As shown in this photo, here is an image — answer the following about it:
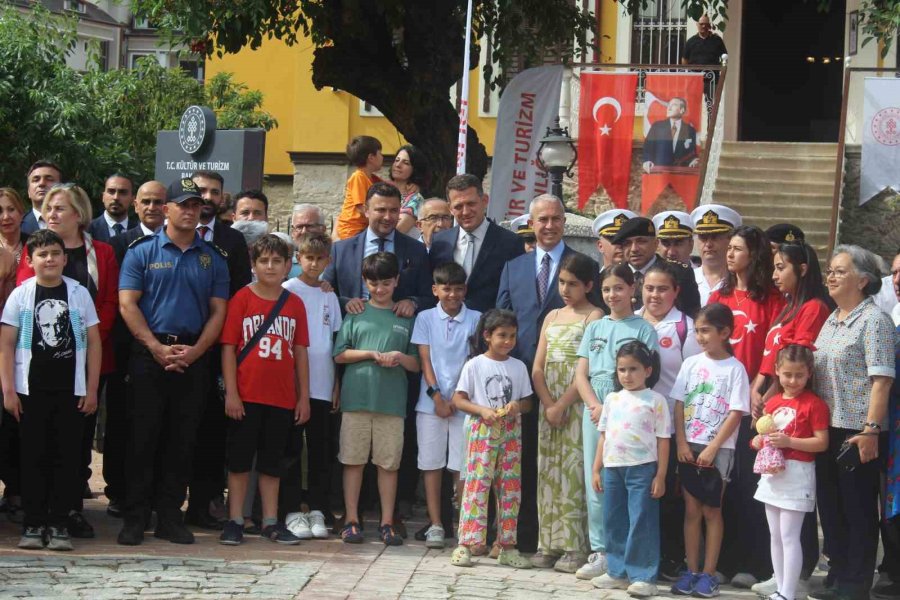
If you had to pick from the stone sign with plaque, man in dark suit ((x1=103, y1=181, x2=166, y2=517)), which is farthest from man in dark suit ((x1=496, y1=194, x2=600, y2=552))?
the stone sign with plaque

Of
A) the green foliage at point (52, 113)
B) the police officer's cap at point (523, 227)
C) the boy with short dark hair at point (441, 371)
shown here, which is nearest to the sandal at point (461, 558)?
the boy with short dark hair at point (441, 371)

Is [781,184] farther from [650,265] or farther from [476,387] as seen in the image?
[476,387]

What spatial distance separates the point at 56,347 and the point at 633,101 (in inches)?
443

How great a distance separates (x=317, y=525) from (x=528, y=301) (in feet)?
6.20

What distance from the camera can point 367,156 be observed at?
1052 cm

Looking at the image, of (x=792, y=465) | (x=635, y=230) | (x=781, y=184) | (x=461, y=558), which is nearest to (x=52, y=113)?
(x=781, y=184)

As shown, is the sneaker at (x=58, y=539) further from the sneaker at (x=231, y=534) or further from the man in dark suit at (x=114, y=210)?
the man in dark suit at (x=114, y=210)

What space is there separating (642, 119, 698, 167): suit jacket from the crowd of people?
8858mm

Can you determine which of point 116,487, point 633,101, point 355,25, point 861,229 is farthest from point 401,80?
point 116,487

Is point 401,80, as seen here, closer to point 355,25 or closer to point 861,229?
point 355,25

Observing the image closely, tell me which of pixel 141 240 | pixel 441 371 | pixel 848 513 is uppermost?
pixel 141 240

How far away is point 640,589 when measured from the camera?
7242 mm

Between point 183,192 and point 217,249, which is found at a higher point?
point 183,192

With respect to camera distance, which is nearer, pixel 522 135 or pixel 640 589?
pixel 640 589
